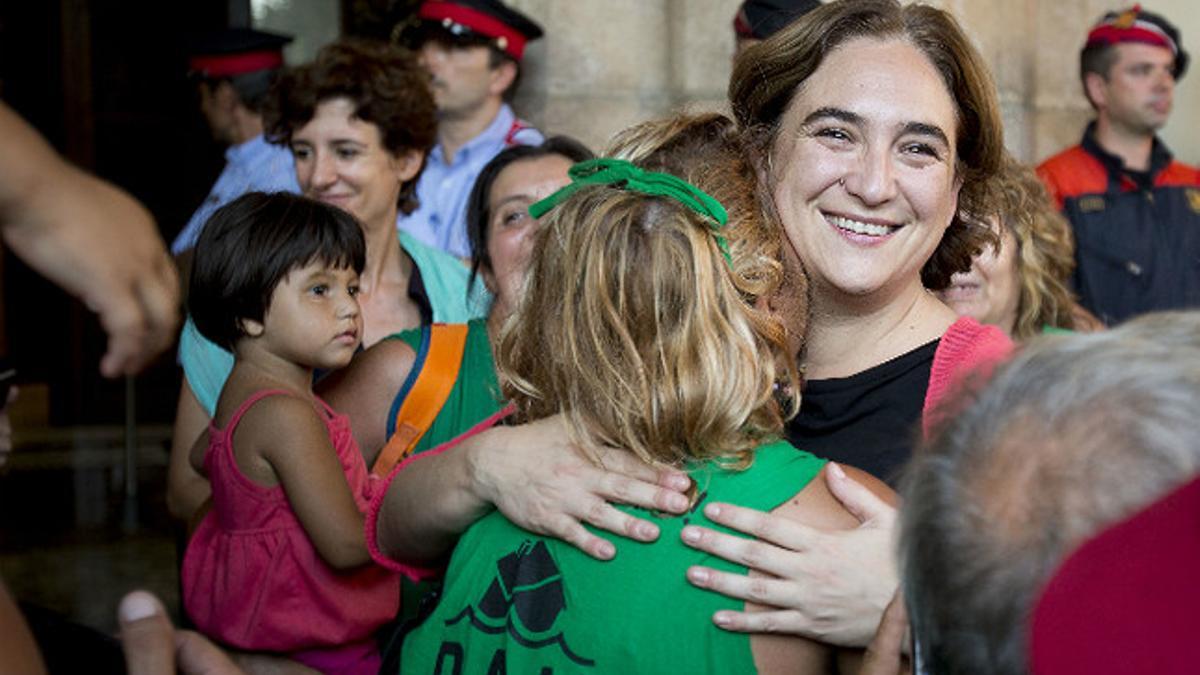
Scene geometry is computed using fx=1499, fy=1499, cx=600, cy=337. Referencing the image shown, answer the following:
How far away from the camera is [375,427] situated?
114 inches

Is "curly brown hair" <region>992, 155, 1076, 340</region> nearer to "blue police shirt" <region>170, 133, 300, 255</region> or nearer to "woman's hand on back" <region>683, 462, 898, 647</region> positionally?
"woman's hand on back" <region>683, 462, 898, 647</region>

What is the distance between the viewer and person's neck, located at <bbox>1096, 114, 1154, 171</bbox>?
16.4ft

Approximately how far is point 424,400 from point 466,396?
83mm

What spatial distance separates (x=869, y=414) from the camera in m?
2.13

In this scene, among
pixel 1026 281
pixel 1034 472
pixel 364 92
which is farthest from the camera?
pixel 364 92

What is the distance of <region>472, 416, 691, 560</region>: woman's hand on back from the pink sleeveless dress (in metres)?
0.84

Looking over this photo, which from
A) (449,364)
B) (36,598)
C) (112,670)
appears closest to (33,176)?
(112,670)

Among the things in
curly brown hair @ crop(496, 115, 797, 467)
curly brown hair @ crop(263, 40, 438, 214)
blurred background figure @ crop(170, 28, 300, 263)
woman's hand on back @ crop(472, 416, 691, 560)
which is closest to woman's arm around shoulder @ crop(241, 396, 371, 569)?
woman's hand on back @ crop(472, 416, 691, 560)

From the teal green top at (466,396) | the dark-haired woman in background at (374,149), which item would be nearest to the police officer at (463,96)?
the dark-haired woman in background at (374,149)

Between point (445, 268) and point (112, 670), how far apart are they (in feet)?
6.90

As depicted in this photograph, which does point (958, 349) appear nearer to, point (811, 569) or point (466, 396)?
point (811, 569)

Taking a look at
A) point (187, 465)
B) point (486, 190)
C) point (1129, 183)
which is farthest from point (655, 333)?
point (1129, 183)

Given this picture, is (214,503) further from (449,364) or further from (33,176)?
(33,176)

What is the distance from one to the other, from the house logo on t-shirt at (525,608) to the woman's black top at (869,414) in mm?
486
